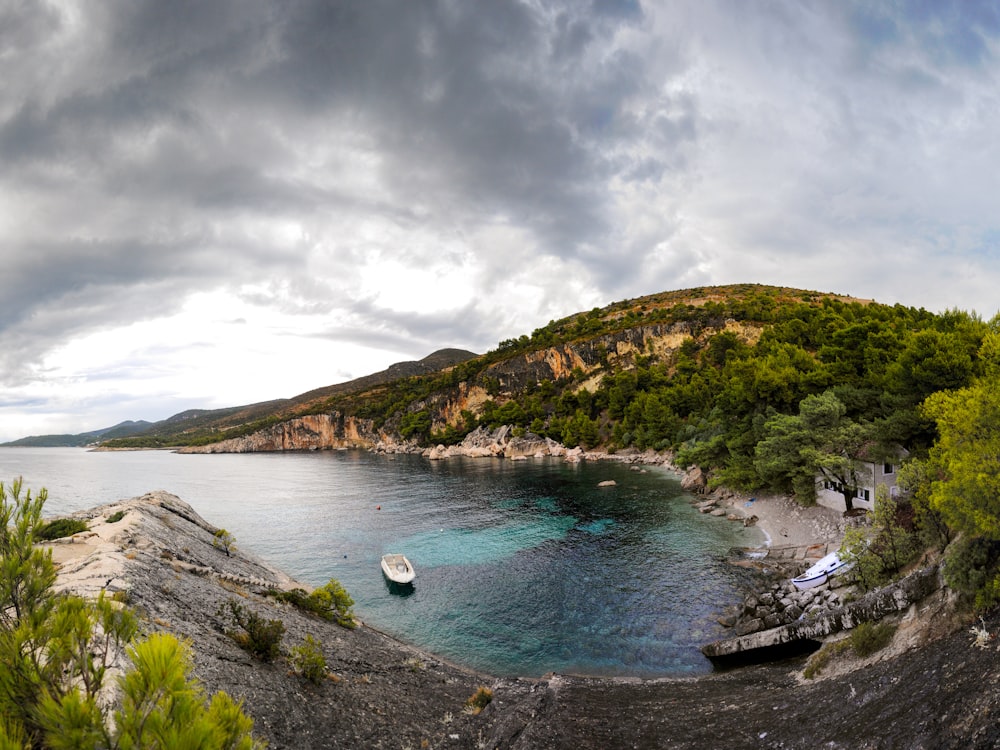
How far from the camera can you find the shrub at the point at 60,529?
18.9m

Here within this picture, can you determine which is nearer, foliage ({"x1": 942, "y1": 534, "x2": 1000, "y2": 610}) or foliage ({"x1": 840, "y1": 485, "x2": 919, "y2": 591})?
foliage ({"x1": 942, "y1": 534, "x2": 1000, "y2": 610})

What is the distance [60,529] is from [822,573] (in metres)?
32.3

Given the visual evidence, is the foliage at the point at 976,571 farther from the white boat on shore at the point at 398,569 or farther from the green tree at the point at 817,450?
the white boat on shore at the point at 398,569

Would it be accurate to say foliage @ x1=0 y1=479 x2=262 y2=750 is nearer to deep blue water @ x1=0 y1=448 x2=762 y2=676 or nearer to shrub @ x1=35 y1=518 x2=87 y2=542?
deep blue water @ x1=0 y1=448 x2=762 y2=676

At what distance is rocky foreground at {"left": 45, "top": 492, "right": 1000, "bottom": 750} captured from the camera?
8742 mm

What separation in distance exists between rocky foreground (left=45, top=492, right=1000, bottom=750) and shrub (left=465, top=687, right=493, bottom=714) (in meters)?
0.35

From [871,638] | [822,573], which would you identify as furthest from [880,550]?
[871,638]

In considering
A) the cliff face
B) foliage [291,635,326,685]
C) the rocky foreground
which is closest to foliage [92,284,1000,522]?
the cliff face

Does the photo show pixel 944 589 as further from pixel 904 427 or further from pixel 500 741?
pixel 904 427

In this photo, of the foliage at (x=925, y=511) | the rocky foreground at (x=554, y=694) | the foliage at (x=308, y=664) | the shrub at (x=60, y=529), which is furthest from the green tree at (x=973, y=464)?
the shrub at (x=60, y=529)

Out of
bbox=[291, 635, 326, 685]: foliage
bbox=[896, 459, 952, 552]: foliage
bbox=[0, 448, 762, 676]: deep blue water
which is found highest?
bbox=[896, 459, 952, 552]: foliage

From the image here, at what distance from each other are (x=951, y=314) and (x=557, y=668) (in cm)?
3884

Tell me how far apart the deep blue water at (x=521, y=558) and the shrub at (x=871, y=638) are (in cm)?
602

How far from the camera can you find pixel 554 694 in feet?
44.1
